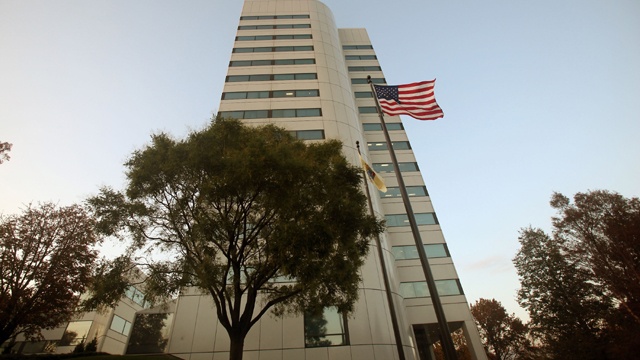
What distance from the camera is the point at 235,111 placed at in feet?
92.1

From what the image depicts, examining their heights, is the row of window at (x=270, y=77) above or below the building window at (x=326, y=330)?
above

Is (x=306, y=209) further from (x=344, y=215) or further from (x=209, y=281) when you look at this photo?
(x=209, y=281)

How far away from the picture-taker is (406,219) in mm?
28500

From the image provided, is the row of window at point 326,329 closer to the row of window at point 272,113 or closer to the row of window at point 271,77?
the row of window at point 272,113

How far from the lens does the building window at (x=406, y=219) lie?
92.7ft

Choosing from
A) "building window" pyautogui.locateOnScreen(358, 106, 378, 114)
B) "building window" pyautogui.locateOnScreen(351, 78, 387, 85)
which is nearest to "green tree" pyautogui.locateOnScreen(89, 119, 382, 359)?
"building window" pyautogui.locateOnScreen(358, 106, 378, 114)

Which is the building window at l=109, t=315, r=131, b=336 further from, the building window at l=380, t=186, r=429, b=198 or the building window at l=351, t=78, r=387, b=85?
the building window at l=351, t=78, r=387, b=85

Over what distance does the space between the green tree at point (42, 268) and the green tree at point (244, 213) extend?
10448mm

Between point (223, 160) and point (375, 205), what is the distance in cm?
1653

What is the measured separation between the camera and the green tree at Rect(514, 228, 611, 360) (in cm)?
2511

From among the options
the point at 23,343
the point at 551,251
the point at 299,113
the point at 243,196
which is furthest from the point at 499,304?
the point at 23,343

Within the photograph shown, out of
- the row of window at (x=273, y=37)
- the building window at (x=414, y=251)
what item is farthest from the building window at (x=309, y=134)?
the row of window at (x=273, y=37)

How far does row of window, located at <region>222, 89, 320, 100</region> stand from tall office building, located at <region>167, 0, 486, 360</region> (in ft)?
0.36

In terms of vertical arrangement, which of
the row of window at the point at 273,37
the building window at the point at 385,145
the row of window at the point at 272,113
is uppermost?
the row of window at the point at 273,37
